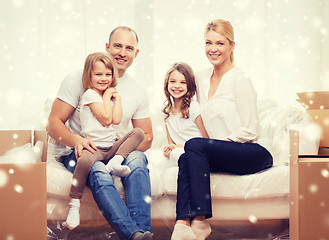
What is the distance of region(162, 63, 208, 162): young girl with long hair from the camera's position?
2.16m

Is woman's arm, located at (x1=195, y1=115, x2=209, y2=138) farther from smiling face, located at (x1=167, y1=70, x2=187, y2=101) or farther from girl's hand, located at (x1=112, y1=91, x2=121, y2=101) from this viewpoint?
girl's hand, located at (x1=112, y1=91, x2=121, y2=101)

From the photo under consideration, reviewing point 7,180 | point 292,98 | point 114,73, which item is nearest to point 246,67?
point 292,98

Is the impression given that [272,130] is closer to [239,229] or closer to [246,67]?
[239,229]

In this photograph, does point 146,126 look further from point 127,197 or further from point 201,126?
point 127,197

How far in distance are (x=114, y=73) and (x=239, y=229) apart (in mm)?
918

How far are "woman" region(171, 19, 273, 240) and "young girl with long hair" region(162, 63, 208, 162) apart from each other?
6cm

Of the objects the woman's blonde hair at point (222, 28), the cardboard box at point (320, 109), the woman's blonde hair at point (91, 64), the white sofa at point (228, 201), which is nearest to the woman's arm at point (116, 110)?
the woman's blonde hair at point (91, 64)

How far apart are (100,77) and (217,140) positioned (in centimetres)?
61

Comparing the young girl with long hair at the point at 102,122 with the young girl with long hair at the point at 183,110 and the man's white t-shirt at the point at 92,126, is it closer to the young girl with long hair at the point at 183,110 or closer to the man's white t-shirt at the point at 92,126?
the man's white t-shirt at the point at 92,126

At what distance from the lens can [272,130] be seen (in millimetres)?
2193

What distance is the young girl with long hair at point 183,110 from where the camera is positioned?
85.2 inches

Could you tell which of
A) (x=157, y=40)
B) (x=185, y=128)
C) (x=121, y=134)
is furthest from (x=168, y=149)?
(x=157, y=40)

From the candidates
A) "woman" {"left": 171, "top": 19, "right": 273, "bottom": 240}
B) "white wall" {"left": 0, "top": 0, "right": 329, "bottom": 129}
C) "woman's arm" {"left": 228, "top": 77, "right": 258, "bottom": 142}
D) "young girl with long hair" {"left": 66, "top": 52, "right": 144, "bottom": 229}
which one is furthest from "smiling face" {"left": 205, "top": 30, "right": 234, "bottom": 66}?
"white wall" {"left": 0, "top": 0, "right": 329, "bottom": 129}

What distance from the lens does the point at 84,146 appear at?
182 cm
